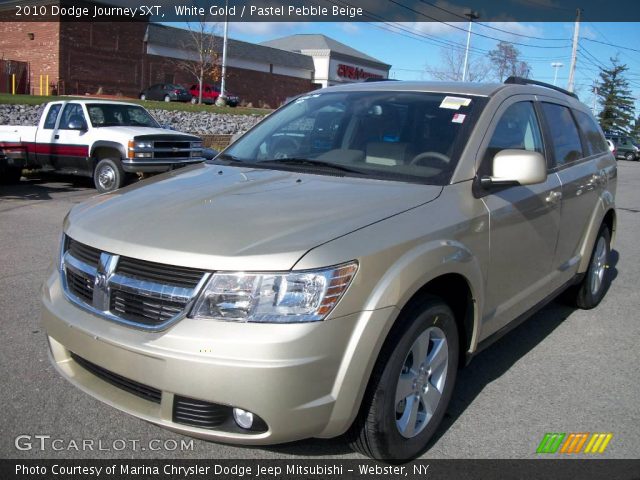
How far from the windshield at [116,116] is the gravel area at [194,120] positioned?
798 cm

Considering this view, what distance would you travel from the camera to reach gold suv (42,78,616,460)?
8.03ft

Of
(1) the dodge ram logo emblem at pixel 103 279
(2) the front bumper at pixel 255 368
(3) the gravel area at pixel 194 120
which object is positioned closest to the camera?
(2) the front bumper at pixel 255 368

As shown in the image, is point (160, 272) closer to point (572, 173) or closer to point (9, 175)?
point (572, 173)

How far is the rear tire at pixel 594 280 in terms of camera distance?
5387 mm

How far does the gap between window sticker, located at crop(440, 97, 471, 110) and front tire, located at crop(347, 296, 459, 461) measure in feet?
4.43

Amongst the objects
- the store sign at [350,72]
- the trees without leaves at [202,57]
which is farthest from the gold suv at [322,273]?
the store sign at [350,72]

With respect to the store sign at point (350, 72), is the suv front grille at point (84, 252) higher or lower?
lower

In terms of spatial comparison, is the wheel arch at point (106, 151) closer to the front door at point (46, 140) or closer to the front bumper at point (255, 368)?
the front door at point (46, 140)

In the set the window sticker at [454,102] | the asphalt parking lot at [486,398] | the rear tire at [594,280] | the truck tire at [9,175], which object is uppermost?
the window sticker at [454,102]

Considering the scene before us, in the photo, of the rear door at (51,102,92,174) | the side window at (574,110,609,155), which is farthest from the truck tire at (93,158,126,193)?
the side window at (574,110,609,155)

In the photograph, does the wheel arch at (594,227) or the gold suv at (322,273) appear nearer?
the gold suv at (322,273)

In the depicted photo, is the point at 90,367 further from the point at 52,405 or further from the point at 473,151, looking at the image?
the point at 473,151

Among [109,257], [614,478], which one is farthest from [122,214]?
[614,478]

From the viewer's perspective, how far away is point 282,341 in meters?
2.38
